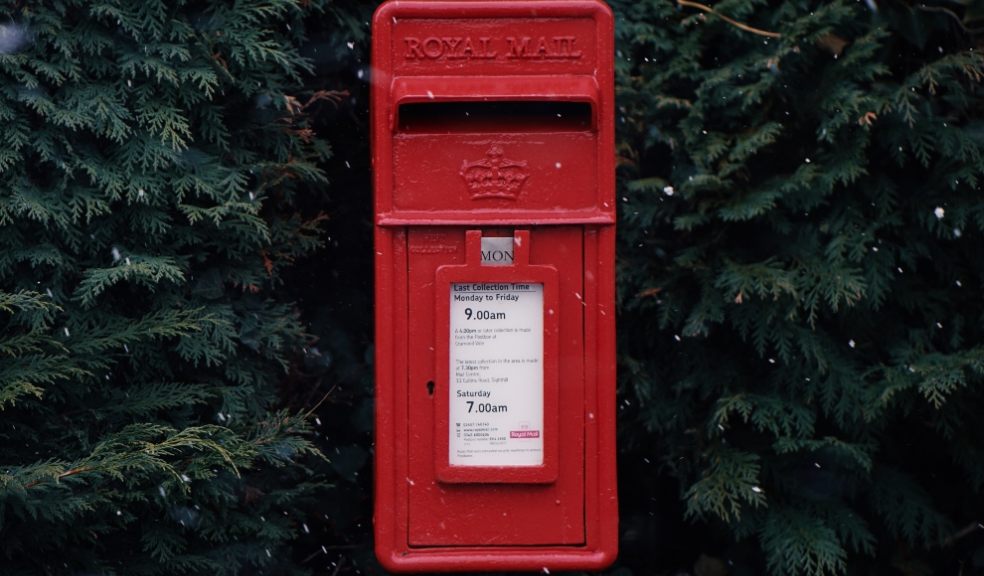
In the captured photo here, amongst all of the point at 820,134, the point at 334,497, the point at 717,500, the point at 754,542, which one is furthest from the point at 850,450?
the point at 334,497

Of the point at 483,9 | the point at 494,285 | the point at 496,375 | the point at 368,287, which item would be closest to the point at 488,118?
the point at 483,9

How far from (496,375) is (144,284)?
1.07 metres

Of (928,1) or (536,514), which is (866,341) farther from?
(536,514)

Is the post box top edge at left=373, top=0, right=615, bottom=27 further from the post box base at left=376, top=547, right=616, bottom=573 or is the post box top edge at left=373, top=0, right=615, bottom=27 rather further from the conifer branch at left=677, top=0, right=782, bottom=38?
the post box base at left=376, top=547, right=616, bottom=573

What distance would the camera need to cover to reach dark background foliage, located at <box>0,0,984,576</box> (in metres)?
2.56

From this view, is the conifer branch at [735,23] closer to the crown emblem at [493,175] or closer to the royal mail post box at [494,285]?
the royal mail post box at [494,285]

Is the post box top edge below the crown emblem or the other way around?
the other way around

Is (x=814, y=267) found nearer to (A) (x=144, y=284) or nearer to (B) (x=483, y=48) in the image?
(B) (x=483, y=48)

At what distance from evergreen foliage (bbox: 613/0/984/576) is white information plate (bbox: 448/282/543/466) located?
851mm

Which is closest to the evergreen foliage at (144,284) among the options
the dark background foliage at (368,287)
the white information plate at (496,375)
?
the dark background foliage at (368,287)

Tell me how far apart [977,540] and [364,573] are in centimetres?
215

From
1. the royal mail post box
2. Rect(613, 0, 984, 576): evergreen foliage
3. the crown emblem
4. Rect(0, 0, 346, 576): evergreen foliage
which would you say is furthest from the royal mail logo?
Rect(613, 0, 984, 576): evergreen foliage

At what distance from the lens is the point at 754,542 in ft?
11.3

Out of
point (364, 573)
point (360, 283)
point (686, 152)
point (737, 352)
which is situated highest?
point (686, 152)
